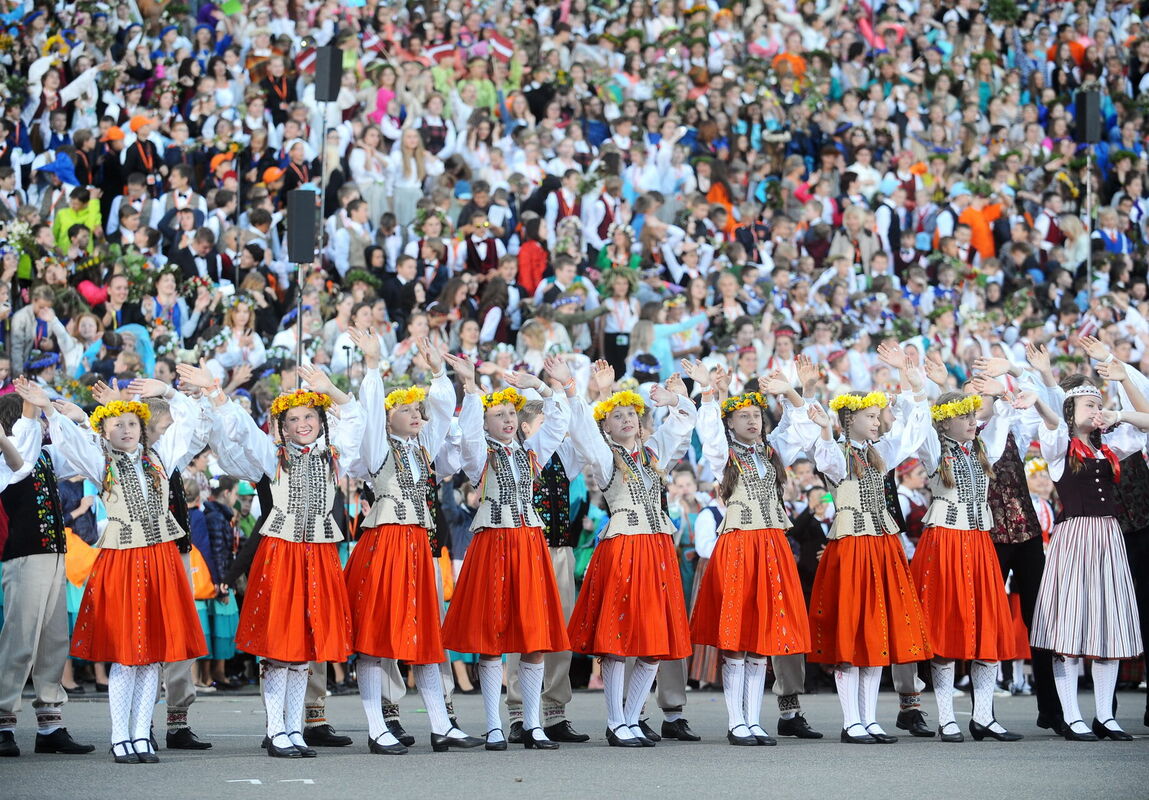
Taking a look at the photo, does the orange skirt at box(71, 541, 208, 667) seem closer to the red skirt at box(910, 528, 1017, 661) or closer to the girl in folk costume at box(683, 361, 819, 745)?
the girl in folk costume at box(683, 361, 819, 745)

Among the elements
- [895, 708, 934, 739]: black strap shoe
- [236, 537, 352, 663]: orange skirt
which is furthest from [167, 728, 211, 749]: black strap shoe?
[895, 708, 934, 739]: black strap shoe

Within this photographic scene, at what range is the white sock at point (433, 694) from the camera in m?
8.08

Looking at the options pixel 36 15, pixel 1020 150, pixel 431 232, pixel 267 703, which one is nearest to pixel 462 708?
pixel 267 703

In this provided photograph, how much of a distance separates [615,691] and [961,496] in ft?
7.00

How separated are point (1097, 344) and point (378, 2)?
494 inches

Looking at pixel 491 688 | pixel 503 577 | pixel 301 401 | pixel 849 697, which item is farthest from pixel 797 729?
pixel 301 401

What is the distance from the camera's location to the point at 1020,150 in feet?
66.9

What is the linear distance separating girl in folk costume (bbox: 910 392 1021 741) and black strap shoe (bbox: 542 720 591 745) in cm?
189

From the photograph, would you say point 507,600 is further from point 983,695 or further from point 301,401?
point 983,695

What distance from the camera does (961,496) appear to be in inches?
344

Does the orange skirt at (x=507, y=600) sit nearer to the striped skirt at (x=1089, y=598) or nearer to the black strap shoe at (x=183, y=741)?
the black strap shoe at (x=183, y=741)

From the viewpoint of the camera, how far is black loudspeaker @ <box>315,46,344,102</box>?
550 inches

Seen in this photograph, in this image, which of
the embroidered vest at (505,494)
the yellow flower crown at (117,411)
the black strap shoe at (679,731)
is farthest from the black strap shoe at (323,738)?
the yellow flower crown at (117,411)

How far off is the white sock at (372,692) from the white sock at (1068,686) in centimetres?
364
